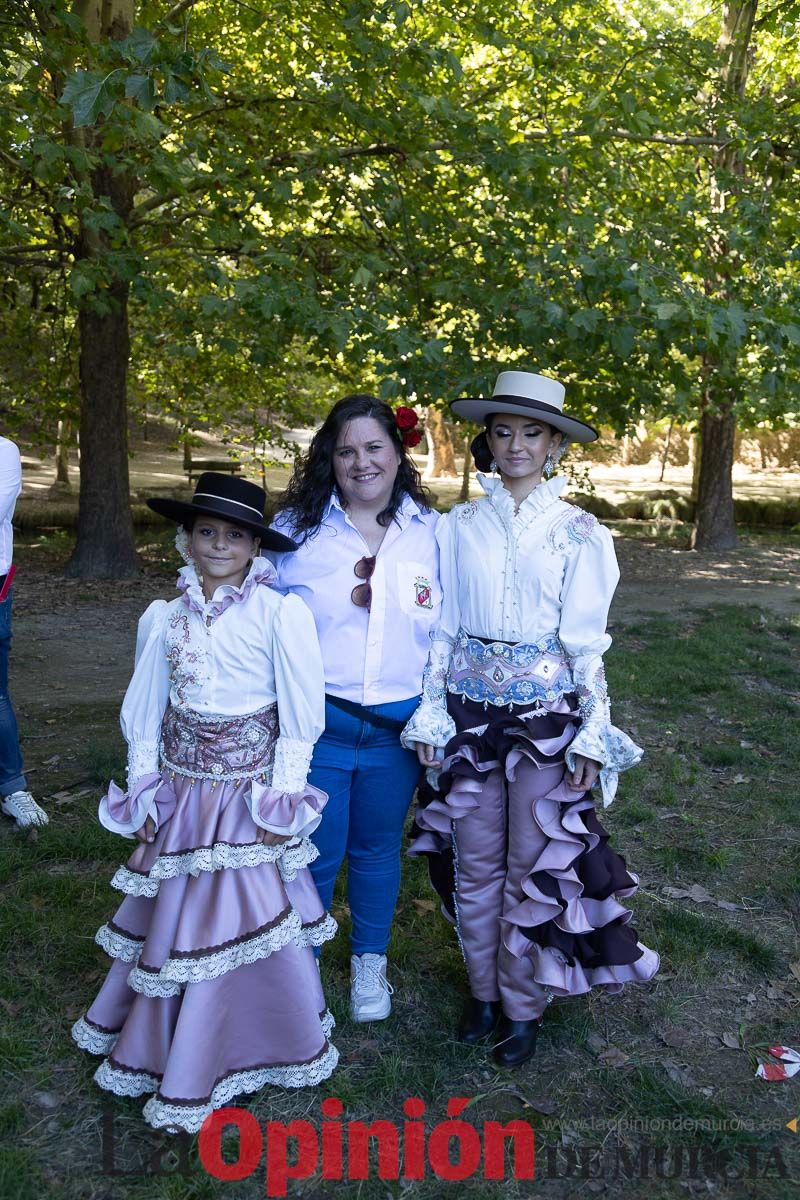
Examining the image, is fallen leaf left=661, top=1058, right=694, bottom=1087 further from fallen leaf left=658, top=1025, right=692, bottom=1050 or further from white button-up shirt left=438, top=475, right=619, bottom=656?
white button-up shirt left=438, top=475, right=619, bottom=656

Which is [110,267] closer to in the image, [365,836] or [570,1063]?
[365,836]

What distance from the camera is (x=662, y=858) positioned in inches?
166

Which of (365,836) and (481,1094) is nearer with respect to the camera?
(481,1094)

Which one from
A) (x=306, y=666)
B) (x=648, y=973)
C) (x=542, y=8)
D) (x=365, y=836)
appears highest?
(x=542, y=8)

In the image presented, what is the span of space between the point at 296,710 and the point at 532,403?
1.09 m

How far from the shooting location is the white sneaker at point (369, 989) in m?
3.06

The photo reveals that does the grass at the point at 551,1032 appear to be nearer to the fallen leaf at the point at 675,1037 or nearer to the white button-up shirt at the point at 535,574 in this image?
the fallen leaf at the point at 675,1037

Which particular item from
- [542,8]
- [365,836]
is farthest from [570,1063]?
[542,8]

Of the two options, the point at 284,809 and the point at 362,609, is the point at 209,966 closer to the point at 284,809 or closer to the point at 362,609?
the point at 284,809

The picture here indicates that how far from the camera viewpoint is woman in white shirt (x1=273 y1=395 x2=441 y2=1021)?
111 inches

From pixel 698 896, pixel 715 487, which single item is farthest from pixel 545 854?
pixel 715 487

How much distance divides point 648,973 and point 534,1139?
59 centimetres

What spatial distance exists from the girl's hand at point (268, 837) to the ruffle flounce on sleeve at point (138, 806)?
0.25 m

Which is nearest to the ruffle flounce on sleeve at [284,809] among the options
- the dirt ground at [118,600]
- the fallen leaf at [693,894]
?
the fallen leaf at [693,894]
